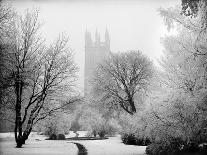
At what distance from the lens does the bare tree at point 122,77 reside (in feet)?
60.7

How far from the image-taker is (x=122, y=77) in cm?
1847

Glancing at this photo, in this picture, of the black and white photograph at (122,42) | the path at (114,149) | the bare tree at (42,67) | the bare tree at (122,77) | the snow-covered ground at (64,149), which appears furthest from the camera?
the bare tree at (122,77)

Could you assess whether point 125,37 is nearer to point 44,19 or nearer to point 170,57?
point 170,57

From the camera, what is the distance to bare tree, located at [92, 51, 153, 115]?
18516 millimetres

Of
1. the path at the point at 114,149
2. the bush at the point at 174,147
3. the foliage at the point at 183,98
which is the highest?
the foliage at the point at 183,98

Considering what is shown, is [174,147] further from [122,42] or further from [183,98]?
[122,42]

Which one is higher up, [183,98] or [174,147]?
[183,98]

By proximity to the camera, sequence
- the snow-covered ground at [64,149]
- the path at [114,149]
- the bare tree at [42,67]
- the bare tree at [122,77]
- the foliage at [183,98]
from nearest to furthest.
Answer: the foliage at [183,98] → the snow-covered ground at [64,149] → the path at [114,149] → the bare tree at [42,67] → the bare tree at [122,77]

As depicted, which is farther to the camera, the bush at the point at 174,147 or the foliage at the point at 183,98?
the bush at the point at 174,147

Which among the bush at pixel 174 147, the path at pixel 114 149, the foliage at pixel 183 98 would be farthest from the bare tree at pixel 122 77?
the bush at pixel 174 147

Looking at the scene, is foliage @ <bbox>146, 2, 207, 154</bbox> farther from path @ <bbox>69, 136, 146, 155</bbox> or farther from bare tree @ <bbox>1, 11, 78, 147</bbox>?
bare tree @ <bbox>1, 11, 78, 147</bbox>

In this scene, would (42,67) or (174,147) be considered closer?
(174,147)

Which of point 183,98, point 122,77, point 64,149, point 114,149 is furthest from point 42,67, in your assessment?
point 122,77

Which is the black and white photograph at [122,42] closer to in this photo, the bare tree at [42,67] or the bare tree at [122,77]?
the bare tree at [42,67]
